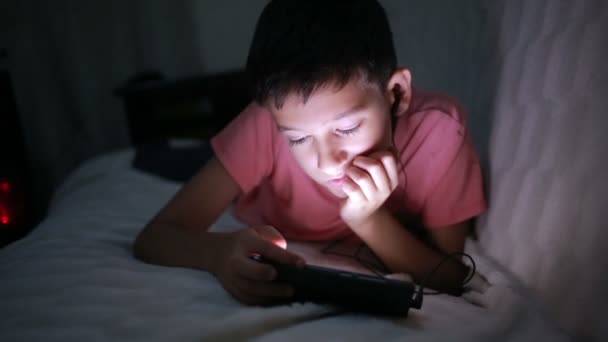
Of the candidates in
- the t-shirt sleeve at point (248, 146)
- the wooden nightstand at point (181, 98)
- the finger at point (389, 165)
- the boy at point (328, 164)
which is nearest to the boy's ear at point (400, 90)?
the boy at point (328, 164)

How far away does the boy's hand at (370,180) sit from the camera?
64 centimetres

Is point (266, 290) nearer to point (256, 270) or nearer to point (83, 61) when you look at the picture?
point (256, 270)

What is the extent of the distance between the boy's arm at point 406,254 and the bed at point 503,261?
0.05m

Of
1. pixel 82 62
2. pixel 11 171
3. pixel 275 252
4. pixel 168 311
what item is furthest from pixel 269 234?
pixel 82 62

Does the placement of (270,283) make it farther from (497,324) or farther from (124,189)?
(124,189)

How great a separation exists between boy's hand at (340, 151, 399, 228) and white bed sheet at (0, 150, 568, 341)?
0.50 feet

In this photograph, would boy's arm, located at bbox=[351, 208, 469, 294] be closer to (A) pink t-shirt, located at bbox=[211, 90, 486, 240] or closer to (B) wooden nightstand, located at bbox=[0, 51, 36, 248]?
(A) pink t-shirt, located at bbox=[211, 90, 486, 240]

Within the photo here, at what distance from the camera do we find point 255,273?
22.7 inches

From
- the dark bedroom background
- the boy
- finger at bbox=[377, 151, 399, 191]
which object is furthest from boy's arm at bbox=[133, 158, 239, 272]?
the dark bedroom background

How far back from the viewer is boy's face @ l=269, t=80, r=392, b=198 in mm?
609

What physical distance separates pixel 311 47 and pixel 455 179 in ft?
1.05

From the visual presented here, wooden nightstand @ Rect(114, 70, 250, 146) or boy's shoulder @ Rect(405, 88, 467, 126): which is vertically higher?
boy's shoulder @ Rect(405, 88, 467, 126)

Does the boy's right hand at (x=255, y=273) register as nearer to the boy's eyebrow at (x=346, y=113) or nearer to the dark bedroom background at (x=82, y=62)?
the boy's eyebrow at (x=346, y=113)

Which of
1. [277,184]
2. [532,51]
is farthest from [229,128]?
[532,51]
